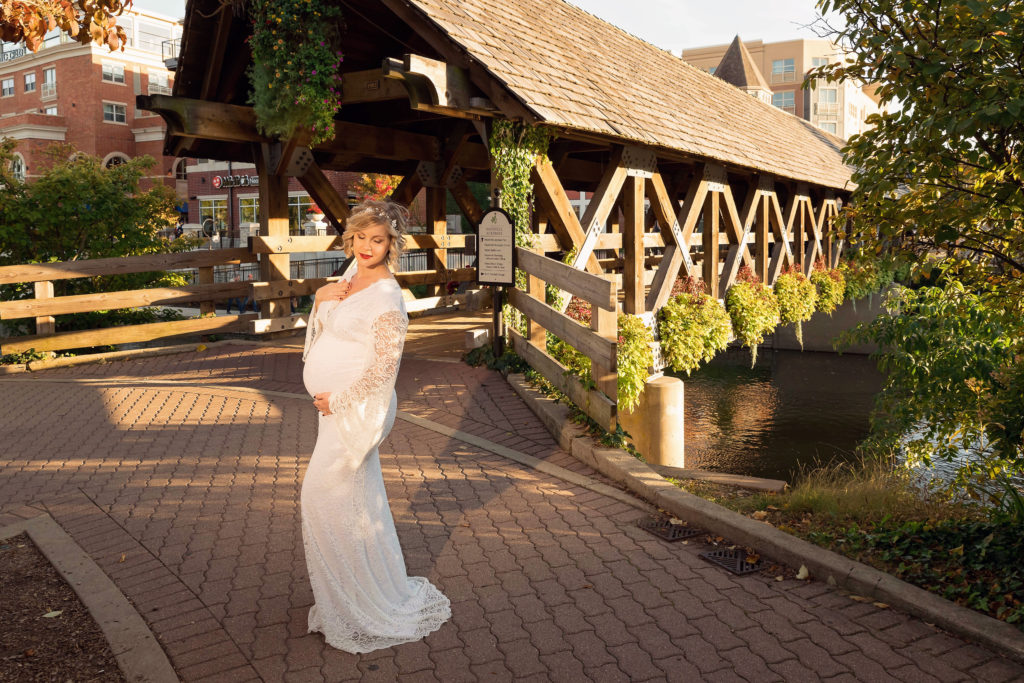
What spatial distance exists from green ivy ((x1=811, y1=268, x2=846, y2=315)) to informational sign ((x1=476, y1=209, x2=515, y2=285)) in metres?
12.5

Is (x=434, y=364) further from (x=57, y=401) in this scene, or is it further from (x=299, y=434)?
(x=57, y=401)

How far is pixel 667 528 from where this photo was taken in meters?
5.33

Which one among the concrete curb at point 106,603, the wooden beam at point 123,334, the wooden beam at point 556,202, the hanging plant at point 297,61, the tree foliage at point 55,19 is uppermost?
the hanging plant at point 297,61

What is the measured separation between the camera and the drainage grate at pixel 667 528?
5.20 m

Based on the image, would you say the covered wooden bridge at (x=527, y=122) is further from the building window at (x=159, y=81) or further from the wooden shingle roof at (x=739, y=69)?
the building window at (x=159, y=81)

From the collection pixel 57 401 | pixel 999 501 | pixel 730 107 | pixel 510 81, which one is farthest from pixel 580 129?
pixel 730 107

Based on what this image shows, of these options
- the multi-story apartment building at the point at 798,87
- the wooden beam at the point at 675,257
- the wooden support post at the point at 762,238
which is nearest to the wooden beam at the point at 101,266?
the wooden beam at the point at 675,257

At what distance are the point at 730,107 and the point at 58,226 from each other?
14.0m

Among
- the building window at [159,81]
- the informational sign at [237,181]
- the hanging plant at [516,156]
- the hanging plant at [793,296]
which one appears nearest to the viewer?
the hanging plant at [516,156]

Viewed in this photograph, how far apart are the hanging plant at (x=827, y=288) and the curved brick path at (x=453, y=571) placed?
1421 cm

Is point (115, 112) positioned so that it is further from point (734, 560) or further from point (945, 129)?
point (945, 129)

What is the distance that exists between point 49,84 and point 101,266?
4710 centimetres

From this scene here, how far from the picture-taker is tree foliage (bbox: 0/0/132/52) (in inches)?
147

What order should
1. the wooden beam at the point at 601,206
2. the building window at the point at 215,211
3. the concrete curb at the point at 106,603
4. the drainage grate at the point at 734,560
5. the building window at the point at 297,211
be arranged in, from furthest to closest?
the building window at the point at 215,211 → the building window at the point at 297,211 → the wooden beam at the point at 601,206 → the drainage grate at the point at 734,560 → the concrete curb at the point at 106,603
